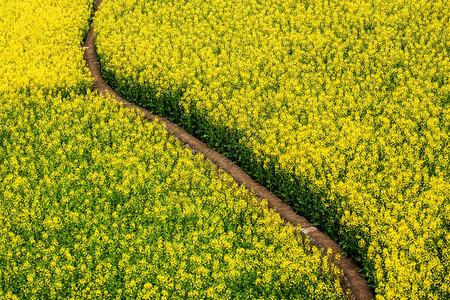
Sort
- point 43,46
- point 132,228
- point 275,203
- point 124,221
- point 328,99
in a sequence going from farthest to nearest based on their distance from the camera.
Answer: point 43,46 → point 328,99 → point 275,203 → point 124,221 → point 132,228

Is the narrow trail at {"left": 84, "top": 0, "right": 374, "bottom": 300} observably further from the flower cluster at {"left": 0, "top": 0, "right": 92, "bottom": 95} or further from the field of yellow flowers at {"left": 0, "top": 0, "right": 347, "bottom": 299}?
the flower cluster at {"left": 0, "top": 0, "right": 92, "bottom": 95}

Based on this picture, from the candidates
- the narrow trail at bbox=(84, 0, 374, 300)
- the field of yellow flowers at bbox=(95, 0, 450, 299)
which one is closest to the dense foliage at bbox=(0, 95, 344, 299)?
the narrow trail at bbox=(84, 0, 374, 300)

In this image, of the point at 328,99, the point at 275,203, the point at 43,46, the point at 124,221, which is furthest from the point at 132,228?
the point at 43,46

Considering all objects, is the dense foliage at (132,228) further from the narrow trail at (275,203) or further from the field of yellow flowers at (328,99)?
the field of yellow flowers at (328,99)

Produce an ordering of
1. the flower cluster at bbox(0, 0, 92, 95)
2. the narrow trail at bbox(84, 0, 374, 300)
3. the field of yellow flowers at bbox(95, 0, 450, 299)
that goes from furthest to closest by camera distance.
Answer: the flower cluster at bbox(0, 0, 92, 95) → the field of yellow flowers at bbox(95, 0, 450, 299) → the narrow trail at bbox(84, 0, 374, 300)

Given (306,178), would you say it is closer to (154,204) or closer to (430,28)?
(154,204)

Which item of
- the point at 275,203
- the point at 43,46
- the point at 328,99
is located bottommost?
the point at 43,46

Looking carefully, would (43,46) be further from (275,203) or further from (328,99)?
(275,203)

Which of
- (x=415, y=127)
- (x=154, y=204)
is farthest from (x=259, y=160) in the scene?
(x=415, y=127)
